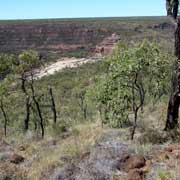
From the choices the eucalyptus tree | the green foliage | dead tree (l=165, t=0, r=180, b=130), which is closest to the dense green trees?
the green foliage

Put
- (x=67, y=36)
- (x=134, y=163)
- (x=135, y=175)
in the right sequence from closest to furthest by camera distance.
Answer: (x=135, y=175)
(x=134, y=163)
(x=67, y=36)

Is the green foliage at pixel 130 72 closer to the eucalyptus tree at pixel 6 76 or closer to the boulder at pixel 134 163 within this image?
the boulder at pixel 134 163

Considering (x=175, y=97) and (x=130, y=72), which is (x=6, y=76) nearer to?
(x=130, y=72)

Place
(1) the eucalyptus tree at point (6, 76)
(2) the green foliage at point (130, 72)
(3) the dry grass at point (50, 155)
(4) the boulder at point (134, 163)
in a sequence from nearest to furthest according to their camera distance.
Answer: (4) the boulder at point (134, 163) → (3) the dry grass at point (50, 155) → (2) the green foliage at point (130, 72) → (1) the eucalyptus tree at point (6, 76)

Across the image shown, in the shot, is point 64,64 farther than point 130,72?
Yes

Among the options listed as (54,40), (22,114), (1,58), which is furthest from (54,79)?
(54,40)

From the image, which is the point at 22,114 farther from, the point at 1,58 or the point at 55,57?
the point at 55,57

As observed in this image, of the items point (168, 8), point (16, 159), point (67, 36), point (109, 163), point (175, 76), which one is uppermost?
point (168, 8)

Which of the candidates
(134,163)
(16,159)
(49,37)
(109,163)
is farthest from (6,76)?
(49,37)

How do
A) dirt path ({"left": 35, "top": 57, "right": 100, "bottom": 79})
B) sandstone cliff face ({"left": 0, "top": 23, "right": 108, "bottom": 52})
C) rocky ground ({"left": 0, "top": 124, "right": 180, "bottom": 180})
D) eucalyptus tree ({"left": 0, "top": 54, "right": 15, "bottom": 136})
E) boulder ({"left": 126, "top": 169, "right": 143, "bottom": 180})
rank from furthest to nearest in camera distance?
sandstone cliff face ({"left": 0, "top": 23, "right": 108, "bottom": 52}), dirt path ({"left": 35, "top": 57, "right": 100, "bottom": 79}), eucalyptus tree ({"left": 0, "top": 54, "right": 15, "bottom": 136}), rocky ground ({"left": 0, "top": 124, "right": 180, "bottom": 180}), boulder ({"left": 126, "top": 169, "right": 143, "bottom": 180})

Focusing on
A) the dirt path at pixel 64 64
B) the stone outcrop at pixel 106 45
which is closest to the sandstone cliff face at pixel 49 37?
the stone outcrop at pixel 106 45

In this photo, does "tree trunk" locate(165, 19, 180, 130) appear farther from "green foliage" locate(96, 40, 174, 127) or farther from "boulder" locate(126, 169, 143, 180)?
"boulder" locate(126, 169, 143, 180)

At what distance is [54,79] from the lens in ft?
245

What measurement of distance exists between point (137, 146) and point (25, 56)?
55.3 feet
